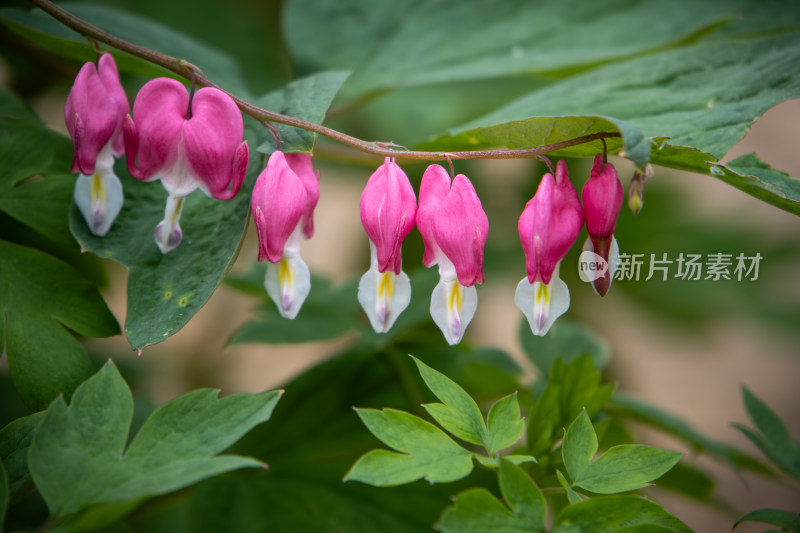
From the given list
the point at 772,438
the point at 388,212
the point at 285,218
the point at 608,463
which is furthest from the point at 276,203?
the point at 772,438

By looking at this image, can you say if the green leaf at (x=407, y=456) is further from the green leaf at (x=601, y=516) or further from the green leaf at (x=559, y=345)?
the green leaf at (x=559, y=345)

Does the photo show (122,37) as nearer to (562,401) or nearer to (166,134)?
(166,134)

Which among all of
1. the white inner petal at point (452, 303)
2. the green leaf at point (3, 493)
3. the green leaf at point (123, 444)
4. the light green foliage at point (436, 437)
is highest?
the white inner petal at point (452, 303)

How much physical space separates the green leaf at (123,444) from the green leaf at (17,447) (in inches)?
2.2

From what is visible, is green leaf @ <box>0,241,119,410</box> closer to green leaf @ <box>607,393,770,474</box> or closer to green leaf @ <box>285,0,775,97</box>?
green leaf @ <box>285,0,775,97</box>

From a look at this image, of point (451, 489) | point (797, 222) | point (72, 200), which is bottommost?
point (451, 489)

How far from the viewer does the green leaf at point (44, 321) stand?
0.66 metres

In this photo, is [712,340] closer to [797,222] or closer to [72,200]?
[797,222]

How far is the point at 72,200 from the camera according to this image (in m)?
0.76

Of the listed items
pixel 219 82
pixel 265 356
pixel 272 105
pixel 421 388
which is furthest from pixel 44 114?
pixel 265 356

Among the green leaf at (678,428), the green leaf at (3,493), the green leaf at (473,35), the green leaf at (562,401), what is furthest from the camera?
the green leaf at (473,35)

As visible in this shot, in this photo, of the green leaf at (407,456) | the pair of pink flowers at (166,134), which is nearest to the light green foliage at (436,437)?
the green leaf at (407,456)

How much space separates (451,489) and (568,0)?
0.95m

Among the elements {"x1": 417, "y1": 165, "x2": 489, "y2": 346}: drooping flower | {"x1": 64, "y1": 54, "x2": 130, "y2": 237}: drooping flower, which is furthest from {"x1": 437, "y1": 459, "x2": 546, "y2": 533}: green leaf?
{"x1": 64, "y1": 54, "x2": 130, "y2": 237}: drooping flower
